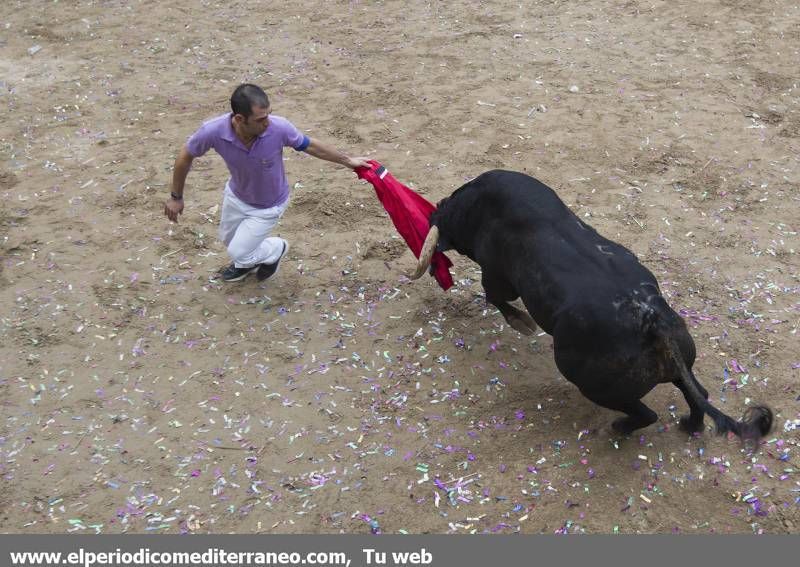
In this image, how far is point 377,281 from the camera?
5543 millimetres

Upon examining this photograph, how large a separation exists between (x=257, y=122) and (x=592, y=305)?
2.19 meters

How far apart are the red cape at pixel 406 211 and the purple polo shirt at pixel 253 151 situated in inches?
20.4

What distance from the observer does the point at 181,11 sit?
9672 millimetres

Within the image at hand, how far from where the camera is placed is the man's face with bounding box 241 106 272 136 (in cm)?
456

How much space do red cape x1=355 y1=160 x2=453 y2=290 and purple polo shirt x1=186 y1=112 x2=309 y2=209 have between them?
1.70ft

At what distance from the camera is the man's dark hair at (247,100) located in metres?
4.52

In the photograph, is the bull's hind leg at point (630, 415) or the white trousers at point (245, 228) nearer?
the bull's hind leg at point (630, 415)

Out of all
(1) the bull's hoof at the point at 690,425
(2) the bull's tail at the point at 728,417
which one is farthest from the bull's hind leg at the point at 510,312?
(2) the bull's tail at the point at 728,417

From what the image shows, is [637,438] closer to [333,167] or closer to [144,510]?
[144,510]

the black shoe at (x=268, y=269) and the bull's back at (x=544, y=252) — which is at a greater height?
the bull's back at (x=544, y=252)

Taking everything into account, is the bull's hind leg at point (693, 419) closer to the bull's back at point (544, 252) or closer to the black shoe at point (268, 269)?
the bull's back at point (544, 252)

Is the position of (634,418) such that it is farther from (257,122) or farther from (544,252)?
(257,122)

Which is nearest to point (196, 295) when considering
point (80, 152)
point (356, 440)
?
point (356, 440)

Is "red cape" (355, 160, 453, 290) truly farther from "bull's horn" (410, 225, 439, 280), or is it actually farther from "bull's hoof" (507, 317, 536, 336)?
"bull's hoof" (507, 317, 536, 336)
